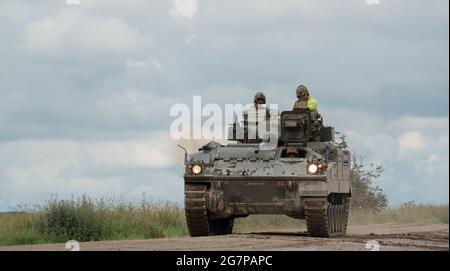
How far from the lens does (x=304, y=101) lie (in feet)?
77.8

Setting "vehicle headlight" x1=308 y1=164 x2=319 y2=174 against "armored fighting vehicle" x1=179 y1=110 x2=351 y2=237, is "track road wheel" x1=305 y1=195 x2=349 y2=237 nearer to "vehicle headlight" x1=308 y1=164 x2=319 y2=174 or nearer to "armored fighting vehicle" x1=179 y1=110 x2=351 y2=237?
"armored fighting vehicle" x1=179 y1=110 x2=351 y2=237

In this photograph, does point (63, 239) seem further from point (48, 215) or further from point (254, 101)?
point (254, 101)

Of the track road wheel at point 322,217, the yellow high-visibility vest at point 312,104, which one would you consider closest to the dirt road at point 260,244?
the track road wheel at point 322,217

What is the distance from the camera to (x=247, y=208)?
71.4 ft

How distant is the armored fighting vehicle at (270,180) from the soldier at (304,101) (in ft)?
1.70

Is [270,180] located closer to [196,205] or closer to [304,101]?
[196,205]

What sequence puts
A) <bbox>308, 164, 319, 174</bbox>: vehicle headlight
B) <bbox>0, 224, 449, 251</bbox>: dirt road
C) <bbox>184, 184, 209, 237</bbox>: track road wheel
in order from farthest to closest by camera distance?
<bbox>184, 184, 209, 237</bbox>: track road wheel
<bbox>308, 164, 319, 174</bbox>: vehicle headlight
<bbox>0, 224, 449, 251</bbox>: dirt road

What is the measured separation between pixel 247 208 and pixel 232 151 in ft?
4.44

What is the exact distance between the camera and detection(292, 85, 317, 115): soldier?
77.5 ft

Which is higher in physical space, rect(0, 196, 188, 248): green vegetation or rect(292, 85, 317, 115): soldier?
rect(292, 85, 317, 115): soldier

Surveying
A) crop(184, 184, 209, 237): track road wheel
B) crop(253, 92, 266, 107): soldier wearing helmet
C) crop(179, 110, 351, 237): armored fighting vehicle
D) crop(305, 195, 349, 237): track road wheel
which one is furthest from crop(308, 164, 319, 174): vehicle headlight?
crop(253, 92, 266, 107): soldier wearing helmet
